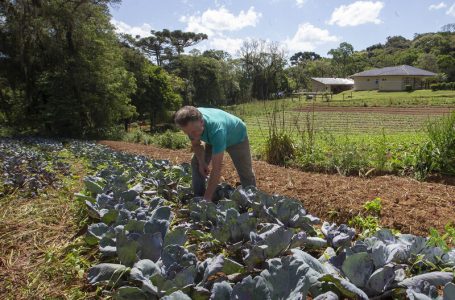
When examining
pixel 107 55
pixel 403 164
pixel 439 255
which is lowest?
pixel 403 164

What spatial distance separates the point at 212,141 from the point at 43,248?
1.67 metres

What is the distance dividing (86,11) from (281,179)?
18689mm

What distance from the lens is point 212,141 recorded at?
3453 mm

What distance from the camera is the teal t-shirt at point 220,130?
3.42 metres

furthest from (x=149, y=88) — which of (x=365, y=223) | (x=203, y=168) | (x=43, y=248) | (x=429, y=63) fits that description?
(x=429, y=63)

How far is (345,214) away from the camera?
3881 millimetres

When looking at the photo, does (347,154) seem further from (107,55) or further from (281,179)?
(107,55)

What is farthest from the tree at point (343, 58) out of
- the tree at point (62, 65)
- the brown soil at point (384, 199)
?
the brown soil at point (384, 199)

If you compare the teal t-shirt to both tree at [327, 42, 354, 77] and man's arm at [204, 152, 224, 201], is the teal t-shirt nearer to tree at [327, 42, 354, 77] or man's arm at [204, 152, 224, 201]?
man's arm at [204, 152, 224, 201]

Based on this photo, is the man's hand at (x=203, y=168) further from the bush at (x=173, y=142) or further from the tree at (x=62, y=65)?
the tree at (x=62, y=65)

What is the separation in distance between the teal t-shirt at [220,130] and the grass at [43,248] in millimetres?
1372

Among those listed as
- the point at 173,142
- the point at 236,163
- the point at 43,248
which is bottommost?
→ the point at 173,142

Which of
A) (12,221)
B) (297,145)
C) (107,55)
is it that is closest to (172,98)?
(107,55)

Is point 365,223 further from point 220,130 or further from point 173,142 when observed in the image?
point 173,142
